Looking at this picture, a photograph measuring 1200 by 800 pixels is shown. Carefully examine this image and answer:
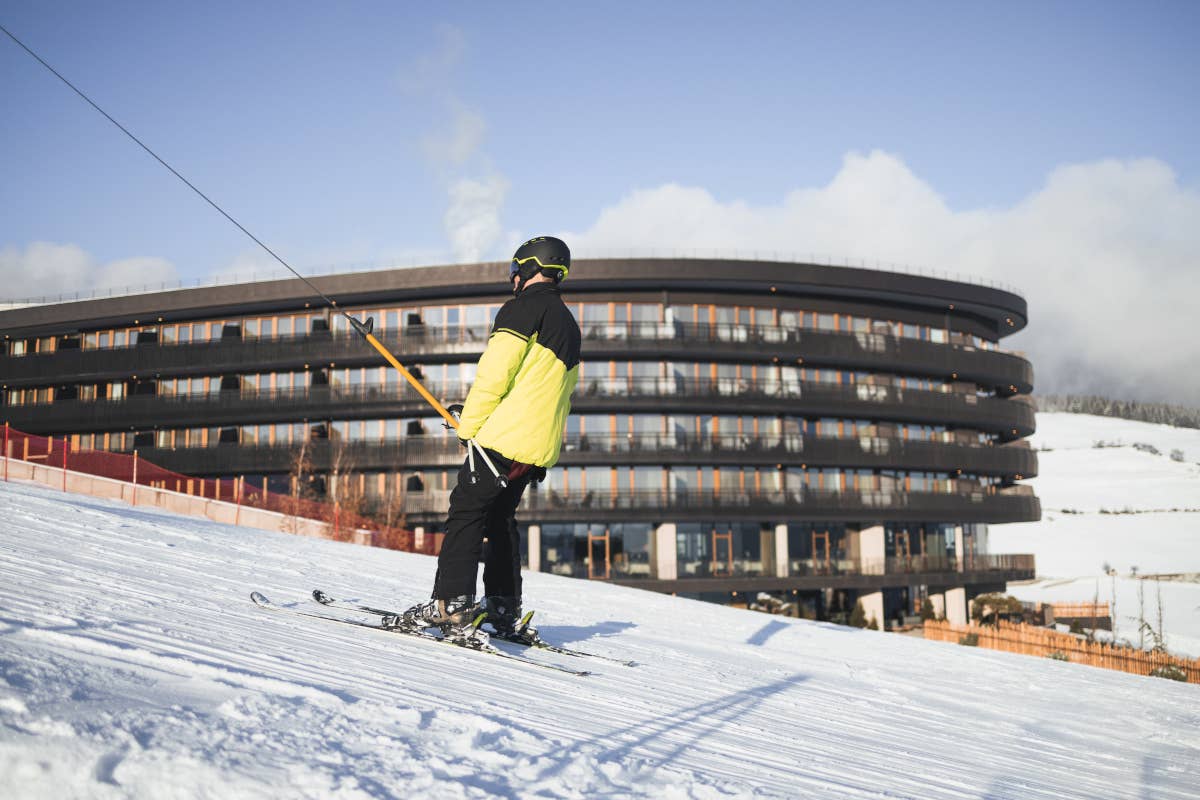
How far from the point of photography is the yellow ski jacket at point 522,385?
16.8 feet

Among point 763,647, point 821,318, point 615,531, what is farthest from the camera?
A: point 821,318

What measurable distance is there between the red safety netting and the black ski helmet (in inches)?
760

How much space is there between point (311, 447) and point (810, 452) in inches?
920

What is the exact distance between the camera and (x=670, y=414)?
4356cm

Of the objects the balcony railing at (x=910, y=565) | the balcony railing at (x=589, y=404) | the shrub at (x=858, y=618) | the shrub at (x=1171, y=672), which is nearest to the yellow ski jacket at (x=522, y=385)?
the shrub at (x=1171, y=672)

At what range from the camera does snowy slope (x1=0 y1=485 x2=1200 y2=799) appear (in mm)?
2301

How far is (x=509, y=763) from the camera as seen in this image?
267cm

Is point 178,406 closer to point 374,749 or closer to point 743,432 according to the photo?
point 743,432

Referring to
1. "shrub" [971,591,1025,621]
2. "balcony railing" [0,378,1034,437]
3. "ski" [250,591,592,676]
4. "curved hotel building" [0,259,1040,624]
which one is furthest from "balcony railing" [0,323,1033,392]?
A: "ski" [250,591,592,676]

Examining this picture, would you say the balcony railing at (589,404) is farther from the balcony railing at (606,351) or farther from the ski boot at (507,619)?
the ski boot at (507,619)

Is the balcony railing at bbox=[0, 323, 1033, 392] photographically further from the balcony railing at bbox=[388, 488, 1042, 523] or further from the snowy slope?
the snowy slope

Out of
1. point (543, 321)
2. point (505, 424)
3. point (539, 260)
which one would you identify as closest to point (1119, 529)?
point (539, 260)

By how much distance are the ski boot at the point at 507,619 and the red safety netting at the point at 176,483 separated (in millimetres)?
19061

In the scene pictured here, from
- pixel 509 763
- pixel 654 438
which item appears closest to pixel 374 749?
pixel 509 763
